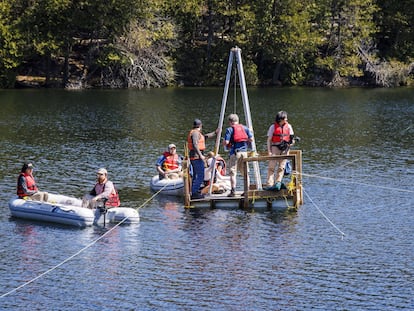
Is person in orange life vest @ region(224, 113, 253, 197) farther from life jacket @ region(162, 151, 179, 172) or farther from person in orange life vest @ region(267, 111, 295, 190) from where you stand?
life jacket @ region(162, 151, 179, 172)

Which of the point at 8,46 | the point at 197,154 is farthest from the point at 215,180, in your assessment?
the point at 8,46

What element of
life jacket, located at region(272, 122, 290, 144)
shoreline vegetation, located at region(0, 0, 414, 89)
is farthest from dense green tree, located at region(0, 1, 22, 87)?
life jacket, located at region(272, 122, 290, 144)

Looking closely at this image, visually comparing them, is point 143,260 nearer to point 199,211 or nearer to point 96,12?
point 199,211

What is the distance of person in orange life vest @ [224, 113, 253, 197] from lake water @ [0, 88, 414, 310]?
4.92 feet

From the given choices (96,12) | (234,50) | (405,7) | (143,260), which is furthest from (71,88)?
(143,260)

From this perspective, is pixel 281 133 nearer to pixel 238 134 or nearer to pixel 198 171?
pixel 238 134

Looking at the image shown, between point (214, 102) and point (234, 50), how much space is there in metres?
36.1

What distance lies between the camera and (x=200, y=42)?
278ft

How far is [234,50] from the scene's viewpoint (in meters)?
27.5

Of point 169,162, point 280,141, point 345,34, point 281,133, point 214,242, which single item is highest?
point 345,34

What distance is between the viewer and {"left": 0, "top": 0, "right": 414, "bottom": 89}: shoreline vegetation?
249 ft

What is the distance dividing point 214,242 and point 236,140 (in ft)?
13.2

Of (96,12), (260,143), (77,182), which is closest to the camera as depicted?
(77,182)

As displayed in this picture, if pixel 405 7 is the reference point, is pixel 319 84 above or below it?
below
